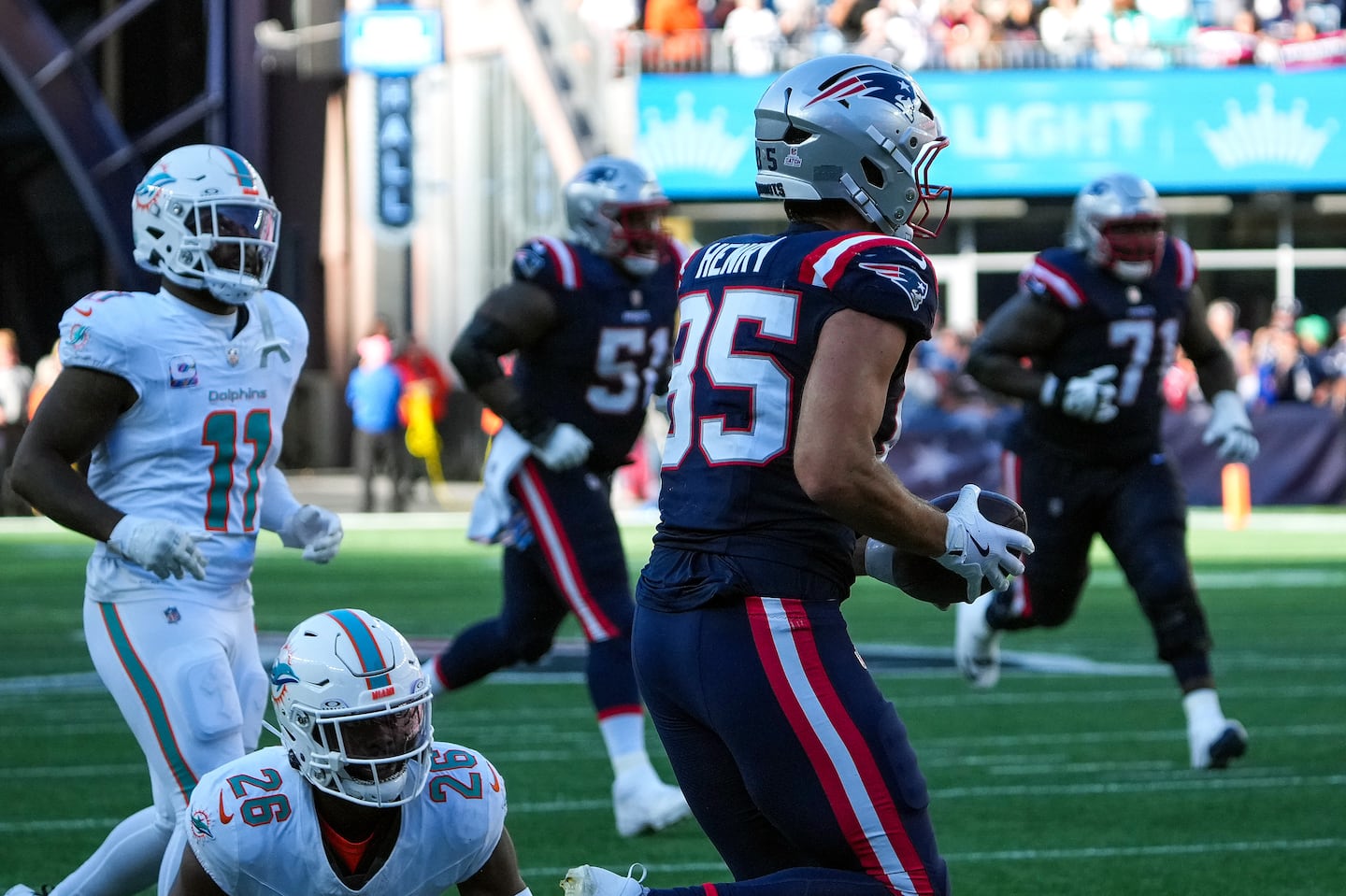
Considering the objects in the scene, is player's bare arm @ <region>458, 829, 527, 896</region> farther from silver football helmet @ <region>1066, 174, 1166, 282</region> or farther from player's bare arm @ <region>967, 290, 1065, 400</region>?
silver football helmet @ <region>1066, 174, 1166, 282</region>

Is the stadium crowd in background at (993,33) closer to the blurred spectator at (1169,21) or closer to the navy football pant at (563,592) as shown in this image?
the blurred spectator at (1169,21)

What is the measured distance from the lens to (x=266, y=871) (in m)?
3.35

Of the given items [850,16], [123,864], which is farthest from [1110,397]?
[850,16]

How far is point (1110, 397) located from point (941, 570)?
3.69 m

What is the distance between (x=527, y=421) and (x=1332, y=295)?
2044cm

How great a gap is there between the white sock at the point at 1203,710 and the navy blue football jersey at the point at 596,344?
1997 millimetres

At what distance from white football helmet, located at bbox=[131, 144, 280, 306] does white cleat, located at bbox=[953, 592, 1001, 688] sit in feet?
13.1

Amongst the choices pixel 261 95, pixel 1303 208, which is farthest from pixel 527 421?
pixel 261 95

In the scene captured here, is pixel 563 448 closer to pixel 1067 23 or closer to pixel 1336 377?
pixel 1336 377

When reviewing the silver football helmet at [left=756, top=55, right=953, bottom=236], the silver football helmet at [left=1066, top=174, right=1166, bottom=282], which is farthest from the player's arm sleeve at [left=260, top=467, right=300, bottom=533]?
the silver football helmet at [left=1066, top=174, right=1166, bottom=282]

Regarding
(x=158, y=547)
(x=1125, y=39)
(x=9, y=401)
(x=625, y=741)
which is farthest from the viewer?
(x=1125, y=39)

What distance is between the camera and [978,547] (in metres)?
3.29

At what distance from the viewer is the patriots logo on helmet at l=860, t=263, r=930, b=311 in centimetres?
317

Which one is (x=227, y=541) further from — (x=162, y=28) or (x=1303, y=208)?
(x=162, y=28)
